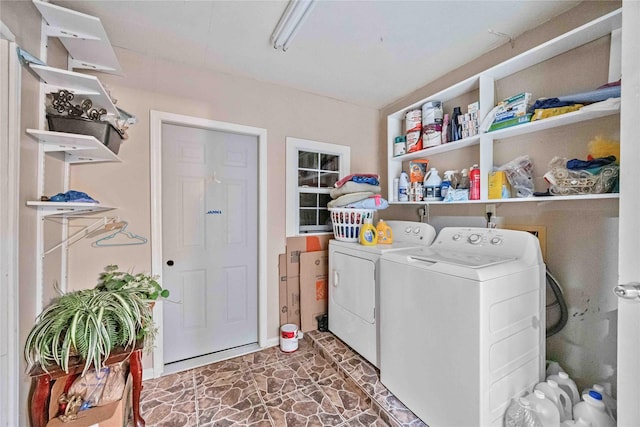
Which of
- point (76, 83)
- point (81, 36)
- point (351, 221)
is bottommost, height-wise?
point (351, 221)

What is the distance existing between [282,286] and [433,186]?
1.58m

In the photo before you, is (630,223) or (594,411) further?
(594,411)

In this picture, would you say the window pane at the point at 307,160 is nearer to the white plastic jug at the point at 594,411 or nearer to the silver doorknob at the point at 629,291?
the silver doorknob at the point at 629,291

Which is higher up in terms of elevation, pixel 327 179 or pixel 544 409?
pixel 327 179

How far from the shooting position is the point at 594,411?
112 cm

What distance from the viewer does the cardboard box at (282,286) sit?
2.35 m

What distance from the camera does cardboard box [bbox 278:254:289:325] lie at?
2352mm

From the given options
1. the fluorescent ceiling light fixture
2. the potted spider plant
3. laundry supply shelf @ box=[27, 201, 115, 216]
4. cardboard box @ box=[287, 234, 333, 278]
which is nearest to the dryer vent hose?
cardboard box @ box=[287, 234, 333, 278]

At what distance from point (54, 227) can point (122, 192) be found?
1.38 feet

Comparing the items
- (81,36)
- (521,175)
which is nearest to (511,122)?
(521,175)

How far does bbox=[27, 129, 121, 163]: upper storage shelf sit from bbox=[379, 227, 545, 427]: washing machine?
1.79m

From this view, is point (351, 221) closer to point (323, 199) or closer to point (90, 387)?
point (323, 199)

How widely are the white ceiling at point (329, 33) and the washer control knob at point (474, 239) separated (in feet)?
4.35

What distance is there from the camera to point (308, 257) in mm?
2438
